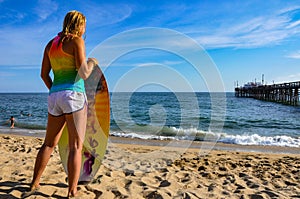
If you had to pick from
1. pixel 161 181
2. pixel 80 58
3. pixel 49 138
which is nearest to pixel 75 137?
pixel 49 138

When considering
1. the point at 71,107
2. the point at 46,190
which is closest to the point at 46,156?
the point at 46,190

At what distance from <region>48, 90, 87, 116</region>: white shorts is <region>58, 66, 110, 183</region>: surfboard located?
614 millimetres

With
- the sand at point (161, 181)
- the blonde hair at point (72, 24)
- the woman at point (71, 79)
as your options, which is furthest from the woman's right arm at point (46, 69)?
the sand at point (161, 181)

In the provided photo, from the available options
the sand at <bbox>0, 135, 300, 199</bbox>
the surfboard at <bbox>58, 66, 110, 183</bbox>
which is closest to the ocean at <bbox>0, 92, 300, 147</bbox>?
the sand at <bbox>0, 135, 300, 199</bbox>

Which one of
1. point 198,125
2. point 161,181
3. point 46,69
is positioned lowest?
point 198,125

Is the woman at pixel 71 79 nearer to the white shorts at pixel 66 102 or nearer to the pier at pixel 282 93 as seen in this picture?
the white shorts at pixel 66 102

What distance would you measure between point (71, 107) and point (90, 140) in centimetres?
85

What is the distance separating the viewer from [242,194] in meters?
3.04

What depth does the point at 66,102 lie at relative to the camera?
238 centimetres

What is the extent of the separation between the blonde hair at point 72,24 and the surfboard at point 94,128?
69cm

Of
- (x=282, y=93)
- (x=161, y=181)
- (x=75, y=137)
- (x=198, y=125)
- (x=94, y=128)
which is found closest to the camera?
(x=75, y=137)

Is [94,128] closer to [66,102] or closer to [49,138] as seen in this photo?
[49,138]

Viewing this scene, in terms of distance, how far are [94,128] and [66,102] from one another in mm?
826

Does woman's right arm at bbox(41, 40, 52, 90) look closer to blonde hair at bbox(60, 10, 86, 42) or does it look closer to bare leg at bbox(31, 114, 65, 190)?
blonde hair at bbox(60, 10, 86, 42)
